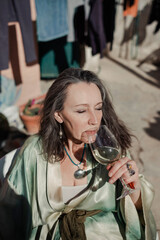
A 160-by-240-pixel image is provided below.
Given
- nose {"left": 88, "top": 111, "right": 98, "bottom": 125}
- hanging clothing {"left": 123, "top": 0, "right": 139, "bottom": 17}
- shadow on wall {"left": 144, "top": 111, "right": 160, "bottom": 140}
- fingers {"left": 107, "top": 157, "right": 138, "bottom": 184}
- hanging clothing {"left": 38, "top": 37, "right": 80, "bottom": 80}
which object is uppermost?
hanging clothing {"left": 123, "top": 0, "right": 139, "bottom": 17}

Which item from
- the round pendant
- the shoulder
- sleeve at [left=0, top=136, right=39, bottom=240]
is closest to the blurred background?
the round pendant

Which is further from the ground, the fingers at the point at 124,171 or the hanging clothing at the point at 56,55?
the fingers at the point at 124,171

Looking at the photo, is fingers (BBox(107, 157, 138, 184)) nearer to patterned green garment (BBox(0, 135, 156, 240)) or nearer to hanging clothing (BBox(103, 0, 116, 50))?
patterned green garment (BBox(0, 135, 156, 240))

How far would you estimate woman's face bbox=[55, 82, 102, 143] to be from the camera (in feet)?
5.24

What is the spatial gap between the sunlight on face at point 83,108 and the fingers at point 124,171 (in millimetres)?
304

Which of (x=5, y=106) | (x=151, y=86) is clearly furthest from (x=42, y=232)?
(x=151, y=86)

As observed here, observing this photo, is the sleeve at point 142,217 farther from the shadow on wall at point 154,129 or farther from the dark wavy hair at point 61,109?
the shadow on wall at point 154,129

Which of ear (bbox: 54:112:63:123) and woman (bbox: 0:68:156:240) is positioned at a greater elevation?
ear (bbox: 54:112:63:123)

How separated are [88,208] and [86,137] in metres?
0.65

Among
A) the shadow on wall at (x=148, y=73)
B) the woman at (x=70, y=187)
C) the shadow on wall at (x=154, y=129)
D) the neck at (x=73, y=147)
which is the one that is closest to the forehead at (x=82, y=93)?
the woman at (x=70, y=187)

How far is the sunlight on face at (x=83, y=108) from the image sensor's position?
1597 mm

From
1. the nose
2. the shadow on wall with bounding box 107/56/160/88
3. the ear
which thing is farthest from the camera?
the shadow on wall with bounding box 107/56/160/88

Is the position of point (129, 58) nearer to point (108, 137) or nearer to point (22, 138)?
point (22, 138)

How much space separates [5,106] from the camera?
14.9 ft
